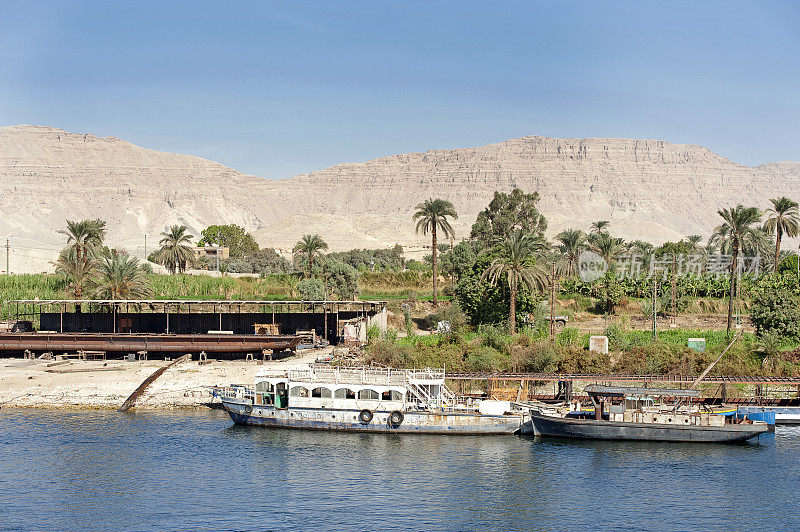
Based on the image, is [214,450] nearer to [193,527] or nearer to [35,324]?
[193,527]

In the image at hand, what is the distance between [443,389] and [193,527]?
2203cm

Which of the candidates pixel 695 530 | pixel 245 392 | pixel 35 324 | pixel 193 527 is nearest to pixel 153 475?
pixel 193 527

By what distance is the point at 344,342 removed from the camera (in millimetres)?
73812

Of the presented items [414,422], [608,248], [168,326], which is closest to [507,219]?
[608,248]

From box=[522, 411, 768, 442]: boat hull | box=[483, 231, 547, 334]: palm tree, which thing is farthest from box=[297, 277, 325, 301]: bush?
box=[522, 411, 768, 442]: boat hull

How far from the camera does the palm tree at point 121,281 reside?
80438 millimetres

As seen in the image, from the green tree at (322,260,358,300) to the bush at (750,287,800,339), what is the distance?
152 feet

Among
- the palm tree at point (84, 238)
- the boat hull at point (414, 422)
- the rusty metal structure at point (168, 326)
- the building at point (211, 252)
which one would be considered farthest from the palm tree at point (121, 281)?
the building at point (211, 252)

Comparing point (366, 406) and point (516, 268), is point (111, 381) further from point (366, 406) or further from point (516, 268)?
point (516, 268)

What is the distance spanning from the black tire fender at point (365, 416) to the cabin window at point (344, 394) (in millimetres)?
1140

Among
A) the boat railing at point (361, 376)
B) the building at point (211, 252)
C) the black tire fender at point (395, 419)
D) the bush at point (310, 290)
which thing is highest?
the building at point (211, 252)

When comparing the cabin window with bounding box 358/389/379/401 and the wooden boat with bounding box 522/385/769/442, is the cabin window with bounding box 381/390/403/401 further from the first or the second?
the wooden boat with bounding box 522/385/769/442

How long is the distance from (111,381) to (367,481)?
27036mm

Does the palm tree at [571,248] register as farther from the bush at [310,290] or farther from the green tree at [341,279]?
the bush at [310,290]
